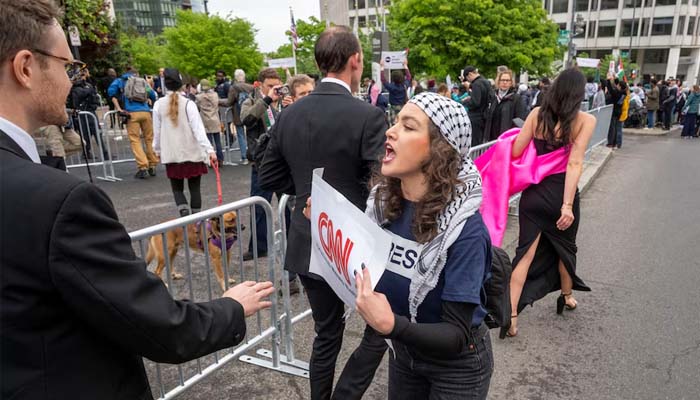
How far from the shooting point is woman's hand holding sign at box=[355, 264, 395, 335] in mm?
1500

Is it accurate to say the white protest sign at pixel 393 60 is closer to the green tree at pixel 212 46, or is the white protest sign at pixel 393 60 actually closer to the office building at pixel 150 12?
the green tree at pixel 212 46

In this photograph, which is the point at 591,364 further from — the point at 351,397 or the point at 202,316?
the point at 202,316

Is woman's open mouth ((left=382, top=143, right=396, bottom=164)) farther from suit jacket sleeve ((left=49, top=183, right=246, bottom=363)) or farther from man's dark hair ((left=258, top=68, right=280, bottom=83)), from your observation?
man's dark hair ((left=258, top=68, right=280, bottom=83))

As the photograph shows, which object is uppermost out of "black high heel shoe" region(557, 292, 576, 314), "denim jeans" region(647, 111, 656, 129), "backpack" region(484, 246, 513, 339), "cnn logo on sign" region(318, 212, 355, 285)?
"cnn logo on sign" region(318, 212, 355, 285)

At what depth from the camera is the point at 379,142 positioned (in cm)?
253

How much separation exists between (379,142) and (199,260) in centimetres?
367

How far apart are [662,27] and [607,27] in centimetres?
570

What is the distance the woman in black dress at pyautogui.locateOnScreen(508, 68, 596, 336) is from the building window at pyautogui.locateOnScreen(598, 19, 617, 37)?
64271 mm

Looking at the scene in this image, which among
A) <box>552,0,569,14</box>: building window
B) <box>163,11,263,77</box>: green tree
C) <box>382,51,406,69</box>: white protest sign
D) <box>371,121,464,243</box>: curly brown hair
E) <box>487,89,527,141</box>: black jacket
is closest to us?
<box>371,121,464,243</box>: curly brown hair

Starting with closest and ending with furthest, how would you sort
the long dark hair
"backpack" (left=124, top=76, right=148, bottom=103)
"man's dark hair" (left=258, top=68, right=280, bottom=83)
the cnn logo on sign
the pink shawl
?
the cnn logo on sign < the long dark hair < the pink shawl < "man's dark hair" (left=258, top=68, right=280, bottom=83) < "backpack" (left=124, top=76, right=148, bottom=103)

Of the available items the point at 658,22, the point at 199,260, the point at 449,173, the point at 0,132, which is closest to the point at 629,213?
the point at 199,260

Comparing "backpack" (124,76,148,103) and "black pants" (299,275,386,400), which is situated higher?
"backpack" (124,76,148,103)

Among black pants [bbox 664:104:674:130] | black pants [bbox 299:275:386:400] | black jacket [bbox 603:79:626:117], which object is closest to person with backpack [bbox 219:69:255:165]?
black pants [bbox 299:275:386:400]

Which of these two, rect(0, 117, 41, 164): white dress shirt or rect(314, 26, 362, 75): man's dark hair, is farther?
rect(314, 26, 362, 75): man's dark hair
